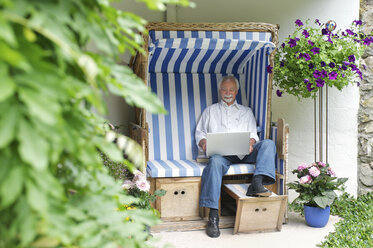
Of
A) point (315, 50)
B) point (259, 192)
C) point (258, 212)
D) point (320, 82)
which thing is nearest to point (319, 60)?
point (315, 50)

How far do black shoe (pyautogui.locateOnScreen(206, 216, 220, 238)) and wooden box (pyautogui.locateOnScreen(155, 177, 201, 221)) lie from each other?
→ 0.85ft

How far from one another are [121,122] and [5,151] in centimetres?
403

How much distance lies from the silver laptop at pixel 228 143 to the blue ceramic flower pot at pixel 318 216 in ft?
2.68

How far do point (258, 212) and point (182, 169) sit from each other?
0.79 m

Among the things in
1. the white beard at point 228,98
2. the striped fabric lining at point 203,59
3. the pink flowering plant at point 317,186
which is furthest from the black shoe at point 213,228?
the striped fabric lining at point 203,59

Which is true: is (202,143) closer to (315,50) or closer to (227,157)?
(227,157)

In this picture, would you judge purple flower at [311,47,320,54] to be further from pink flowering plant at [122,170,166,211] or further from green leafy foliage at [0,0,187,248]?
green leafy foliage at [0,0,187,248]

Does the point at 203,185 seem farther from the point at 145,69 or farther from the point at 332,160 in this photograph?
the point at 332,160

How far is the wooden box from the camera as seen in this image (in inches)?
142

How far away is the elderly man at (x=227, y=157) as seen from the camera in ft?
11.5

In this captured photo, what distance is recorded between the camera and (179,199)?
3.66 meters

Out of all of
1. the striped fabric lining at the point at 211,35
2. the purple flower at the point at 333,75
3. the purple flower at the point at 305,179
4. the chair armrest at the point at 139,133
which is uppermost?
the striped fabric lining at the point at 211,35

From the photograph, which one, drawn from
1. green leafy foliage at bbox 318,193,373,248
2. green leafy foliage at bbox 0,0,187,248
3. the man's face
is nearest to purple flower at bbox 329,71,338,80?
the man's face

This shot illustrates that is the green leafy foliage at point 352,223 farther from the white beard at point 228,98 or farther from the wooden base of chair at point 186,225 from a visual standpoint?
the white beard at point 228,98
